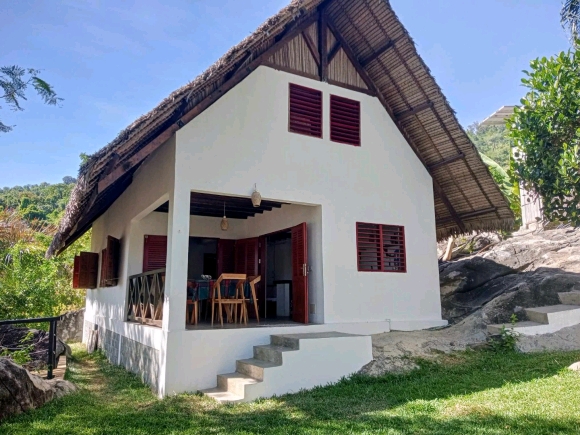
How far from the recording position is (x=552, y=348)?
7.50 meters

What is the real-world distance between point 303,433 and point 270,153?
4690 millimetres

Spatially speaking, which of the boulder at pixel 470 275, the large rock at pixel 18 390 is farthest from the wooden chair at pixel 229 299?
the boulder at pixel 470 275

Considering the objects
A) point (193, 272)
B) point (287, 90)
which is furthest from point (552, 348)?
point (193, 272)

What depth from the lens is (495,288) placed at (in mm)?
10664

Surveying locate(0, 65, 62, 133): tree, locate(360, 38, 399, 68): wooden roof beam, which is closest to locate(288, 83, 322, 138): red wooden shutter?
locate(360, 38, 399, 68): wooden roof beam

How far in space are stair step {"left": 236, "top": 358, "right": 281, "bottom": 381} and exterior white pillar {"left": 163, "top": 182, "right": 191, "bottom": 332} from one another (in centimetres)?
103

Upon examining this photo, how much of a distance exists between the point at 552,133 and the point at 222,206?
20.7 feet

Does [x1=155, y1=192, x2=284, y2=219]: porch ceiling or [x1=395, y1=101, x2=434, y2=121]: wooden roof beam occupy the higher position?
[x1=395, y1=101, x2=434, y2=121]: wooden roof beam

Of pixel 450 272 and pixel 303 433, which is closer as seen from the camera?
pixel 303 433

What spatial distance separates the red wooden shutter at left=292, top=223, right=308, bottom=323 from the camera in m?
7.83

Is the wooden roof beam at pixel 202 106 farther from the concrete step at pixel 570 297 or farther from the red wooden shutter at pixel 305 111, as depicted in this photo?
the concrete step at pixel 570 297

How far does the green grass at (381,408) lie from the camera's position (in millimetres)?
4383

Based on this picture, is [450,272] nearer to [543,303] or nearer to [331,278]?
[543,303]

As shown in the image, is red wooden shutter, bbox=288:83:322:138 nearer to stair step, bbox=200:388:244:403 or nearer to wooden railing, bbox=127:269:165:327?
wooden railing, bbox=127:269:165:327
